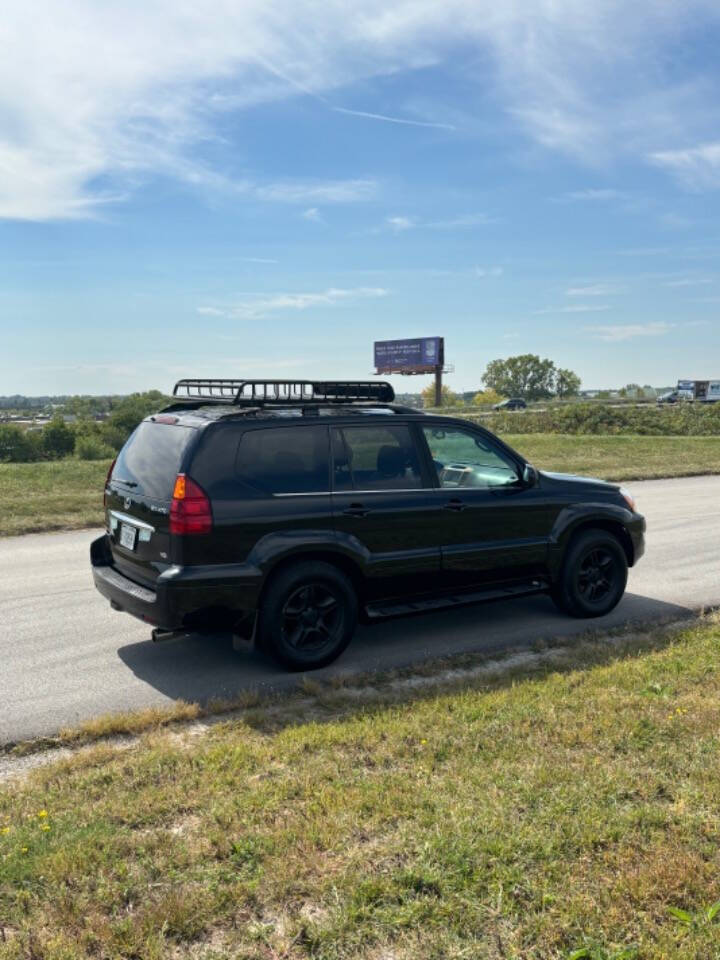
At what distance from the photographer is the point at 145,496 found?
594 cm

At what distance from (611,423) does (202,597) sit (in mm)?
35225

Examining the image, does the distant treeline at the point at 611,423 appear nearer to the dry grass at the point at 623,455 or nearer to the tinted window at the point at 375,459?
the dry grass at the point at 623,455

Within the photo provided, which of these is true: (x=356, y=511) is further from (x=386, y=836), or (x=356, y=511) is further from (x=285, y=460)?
(x=386, y=836)

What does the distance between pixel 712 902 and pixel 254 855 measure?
1729mm

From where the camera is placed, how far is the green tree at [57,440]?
93.7 feet

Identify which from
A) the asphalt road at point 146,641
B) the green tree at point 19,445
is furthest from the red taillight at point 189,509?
the green tree at point 19,445

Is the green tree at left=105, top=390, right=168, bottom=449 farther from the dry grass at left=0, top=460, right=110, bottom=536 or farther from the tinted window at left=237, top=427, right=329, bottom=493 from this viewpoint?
the tinted window at left=237, top=427, right=329, bottom=493

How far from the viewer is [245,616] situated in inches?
222

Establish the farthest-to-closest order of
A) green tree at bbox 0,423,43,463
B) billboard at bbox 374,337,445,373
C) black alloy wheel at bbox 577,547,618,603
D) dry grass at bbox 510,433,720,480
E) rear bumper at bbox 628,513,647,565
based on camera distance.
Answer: billboard at bbox 374,337,445,373 → green tree at bbox 0,423,43,463 → dry grass at bbox 510,433,720,480 → rear bumper at bbox 628,513,647,565 → black alloy wheel at bbox 577,547,618,603

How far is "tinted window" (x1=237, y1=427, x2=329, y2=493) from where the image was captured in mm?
5820

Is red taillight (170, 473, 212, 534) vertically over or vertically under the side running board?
over

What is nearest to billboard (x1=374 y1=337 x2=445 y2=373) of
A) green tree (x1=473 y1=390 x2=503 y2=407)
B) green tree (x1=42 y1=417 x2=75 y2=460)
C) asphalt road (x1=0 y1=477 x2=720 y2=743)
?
green tree (x1=473 y1=390 x2=503 y2=407)

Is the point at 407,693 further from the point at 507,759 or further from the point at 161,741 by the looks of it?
the point at 161,741

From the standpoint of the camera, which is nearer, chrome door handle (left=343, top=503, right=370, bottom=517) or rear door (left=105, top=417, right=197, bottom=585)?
rear door (left=105, top=417, right=197, bottom=585)
